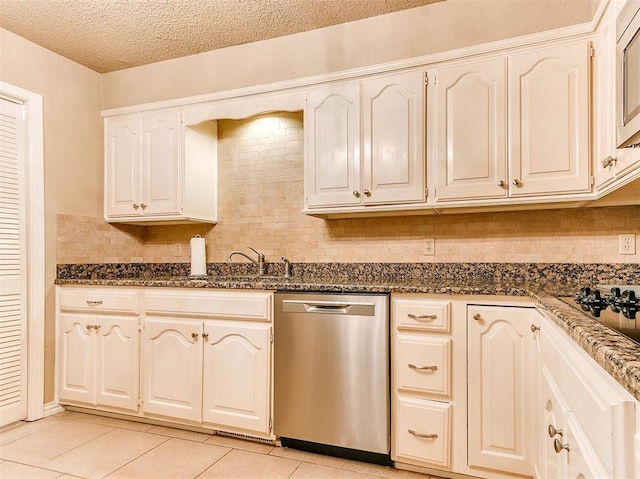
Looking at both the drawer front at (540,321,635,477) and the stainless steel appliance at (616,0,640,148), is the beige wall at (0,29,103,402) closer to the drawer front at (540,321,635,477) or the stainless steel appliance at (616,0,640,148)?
the drawer front at (540,321,635,477)

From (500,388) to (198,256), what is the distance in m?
2.17

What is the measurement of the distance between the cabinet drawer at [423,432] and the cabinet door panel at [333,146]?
114 cm

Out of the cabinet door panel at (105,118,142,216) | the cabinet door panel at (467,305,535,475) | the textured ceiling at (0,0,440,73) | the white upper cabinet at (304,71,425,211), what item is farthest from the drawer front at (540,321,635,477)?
the cabinet door panel at (105,118,142,216)

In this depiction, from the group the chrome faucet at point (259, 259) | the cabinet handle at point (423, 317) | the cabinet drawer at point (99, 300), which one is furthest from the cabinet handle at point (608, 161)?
the cabinet drawer at point (99, 300)

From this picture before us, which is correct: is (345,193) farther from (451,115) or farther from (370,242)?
(451,115)

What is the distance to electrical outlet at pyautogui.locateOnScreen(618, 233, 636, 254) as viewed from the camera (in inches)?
85.8

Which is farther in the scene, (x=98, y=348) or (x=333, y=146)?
(x=98, y=348)

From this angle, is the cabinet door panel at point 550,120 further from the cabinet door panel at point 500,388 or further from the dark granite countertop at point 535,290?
the cabinet door panel at point 500,388

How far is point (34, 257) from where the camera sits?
8.93 feet

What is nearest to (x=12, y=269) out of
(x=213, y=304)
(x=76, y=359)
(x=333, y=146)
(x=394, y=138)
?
(x=76, y=359)

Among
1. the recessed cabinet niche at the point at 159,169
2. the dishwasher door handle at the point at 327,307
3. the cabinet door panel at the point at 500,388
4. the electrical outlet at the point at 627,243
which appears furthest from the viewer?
the recessed cabinet niche at the point at 159,169

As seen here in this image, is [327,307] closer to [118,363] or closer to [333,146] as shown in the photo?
[333,146]

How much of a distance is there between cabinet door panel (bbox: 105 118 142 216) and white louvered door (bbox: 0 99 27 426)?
0.56 m

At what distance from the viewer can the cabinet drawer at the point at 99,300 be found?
261 centimetres
